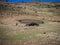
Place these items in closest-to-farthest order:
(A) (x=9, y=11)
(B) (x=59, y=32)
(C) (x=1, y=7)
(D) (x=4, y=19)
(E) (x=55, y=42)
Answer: (E) (x=55, y=42) < (B) (x=59, y=32) < (D) (x=4, y=19) < (A) (x=9, y=11) < (C) (x=1, y=7)

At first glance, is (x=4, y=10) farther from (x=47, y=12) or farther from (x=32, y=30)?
(x=32, y=30)

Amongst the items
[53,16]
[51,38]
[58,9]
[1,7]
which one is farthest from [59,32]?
[1,7]

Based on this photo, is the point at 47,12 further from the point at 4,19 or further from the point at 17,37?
the point at 17,37

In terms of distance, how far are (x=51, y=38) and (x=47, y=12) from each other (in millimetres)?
1094

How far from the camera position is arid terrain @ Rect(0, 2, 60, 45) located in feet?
5.98

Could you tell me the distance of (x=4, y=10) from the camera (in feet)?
9.61

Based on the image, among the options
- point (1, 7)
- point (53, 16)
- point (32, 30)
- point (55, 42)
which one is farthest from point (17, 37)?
point (1, 7)

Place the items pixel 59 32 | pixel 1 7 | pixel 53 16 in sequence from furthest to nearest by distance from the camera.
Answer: pixel 1 7, pixel 53 16, pixel 59 32

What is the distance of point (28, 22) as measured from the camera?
2434 mm

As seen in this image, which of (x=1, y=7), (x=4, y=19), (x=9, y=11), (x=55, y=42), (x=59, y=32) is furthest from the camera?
(x=1, y=7)

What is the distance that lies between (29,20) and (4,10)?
24.2 inches

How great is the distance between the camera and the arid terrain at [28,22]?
1.82 m

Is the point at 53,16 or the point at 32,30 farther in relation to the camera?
the point at 53,16

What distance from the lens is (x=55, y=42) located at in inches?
69.9
